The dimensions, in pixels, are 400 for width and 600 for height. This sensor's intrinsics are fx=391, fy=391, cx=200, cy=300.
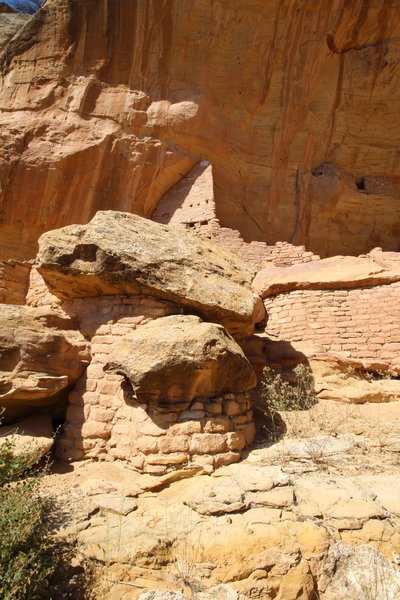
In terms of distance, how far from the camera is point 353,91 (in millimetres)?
11656

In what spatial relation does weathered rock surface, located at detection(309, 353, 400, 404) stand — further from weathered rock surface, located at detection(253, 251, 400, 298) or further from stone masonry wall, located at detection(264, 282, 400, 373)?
weathered rock surface, located at detection(253, 251, 400, 298)

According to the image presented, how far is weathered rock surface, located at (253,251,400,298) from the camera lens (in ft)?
20.6

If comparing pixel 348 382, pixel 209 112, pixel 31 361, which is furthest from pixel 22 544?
pixel 209 112

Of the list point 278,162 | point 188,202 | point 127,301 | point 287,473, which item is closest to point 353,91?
point 278,162

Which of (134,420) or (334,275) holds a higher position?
(334,275)

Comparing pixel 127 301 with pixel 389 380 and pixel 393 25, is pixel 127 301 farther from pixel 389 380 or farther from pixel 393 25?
pixel 393 25

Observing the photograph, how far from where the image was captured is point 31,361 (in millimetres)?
3586

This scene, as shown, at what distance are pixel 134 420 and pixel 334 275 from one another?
445cm

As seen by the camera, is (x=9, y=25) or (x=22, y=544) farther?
(x=9, y=25)

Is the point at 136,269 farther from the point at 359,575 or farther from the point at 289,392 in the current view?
the point at 359,575

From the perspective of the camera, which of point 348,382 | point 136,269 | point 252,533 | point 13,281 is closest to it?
point 252,533

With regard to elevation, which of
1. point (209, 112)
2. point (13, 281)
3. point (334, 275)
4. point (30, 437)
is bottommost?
point (30, 437)

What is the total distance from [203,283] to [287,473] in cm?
212

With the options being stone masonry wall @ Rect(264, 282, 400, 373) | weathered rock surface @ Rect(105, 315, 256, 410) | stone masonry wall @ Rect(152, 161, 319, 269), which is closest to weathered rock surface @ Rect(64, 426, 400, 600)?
weathered rock surface @ Rect(105, 315, 256, 410)
